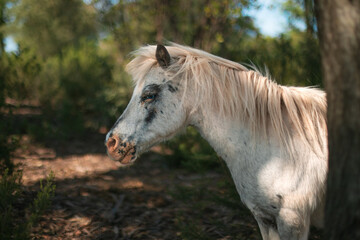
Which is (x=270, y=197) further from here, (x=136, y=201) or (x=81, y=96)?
(x=81, y=96)

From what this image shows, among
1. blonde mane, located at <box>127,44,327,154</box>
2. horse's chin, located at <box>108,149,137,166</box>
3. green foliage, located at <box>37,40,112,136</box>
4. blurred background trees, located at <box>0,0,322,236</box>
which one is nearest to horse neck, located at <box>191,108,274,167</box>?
blonde mane, located at <box>127,44,327,154</box>

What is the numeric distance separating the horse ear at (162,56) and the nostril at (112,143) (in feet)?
2.15

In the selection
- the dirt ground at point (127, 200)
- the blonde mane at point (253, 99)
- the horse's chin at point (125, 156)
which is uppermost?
the blonde mane at point (253, 99)

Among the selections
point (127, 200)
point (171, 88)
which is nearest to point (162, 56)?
point (171, 88)

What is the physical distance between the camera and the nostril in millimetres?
2350

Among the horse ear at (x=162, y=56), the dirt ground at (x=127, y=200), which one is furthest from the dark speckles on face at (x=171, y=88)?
the dirt ground at (x=127, y=200)

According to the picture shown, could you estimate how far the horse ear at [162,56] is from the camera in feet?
7.72

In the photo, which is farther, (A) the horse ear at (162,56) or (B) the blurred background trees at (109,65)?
(B) the blurred background trees at (109,65)

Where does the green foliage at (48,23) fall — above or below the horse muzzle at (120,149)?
above

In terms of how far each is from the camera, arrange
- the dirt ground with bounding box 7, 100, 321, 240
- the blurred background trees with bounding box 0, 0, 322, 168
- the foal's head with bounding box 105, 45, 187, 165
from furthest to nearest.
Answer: the blurred background trees with bounding box 0, 0, 322, 168
the dirt ground with bounding box 7, 100, 321, 240
the foal's head with bounding box 105, 45, 187, 165

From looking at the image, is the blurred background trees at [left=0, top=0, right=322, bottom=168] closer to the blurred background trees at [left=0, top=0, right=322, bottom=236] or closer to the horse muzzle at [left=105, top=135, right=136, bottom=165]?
the blurred background trees at [left=0, top=0, right=322, bottom=236]

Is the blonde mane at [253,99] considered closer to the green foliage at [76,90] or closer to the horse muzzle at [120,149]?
the horse muzzle at [120,149]

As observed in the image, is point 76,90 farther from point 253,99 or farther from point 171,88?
point 253,99

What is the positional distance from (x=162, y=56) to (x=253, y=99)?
0.73 meters
